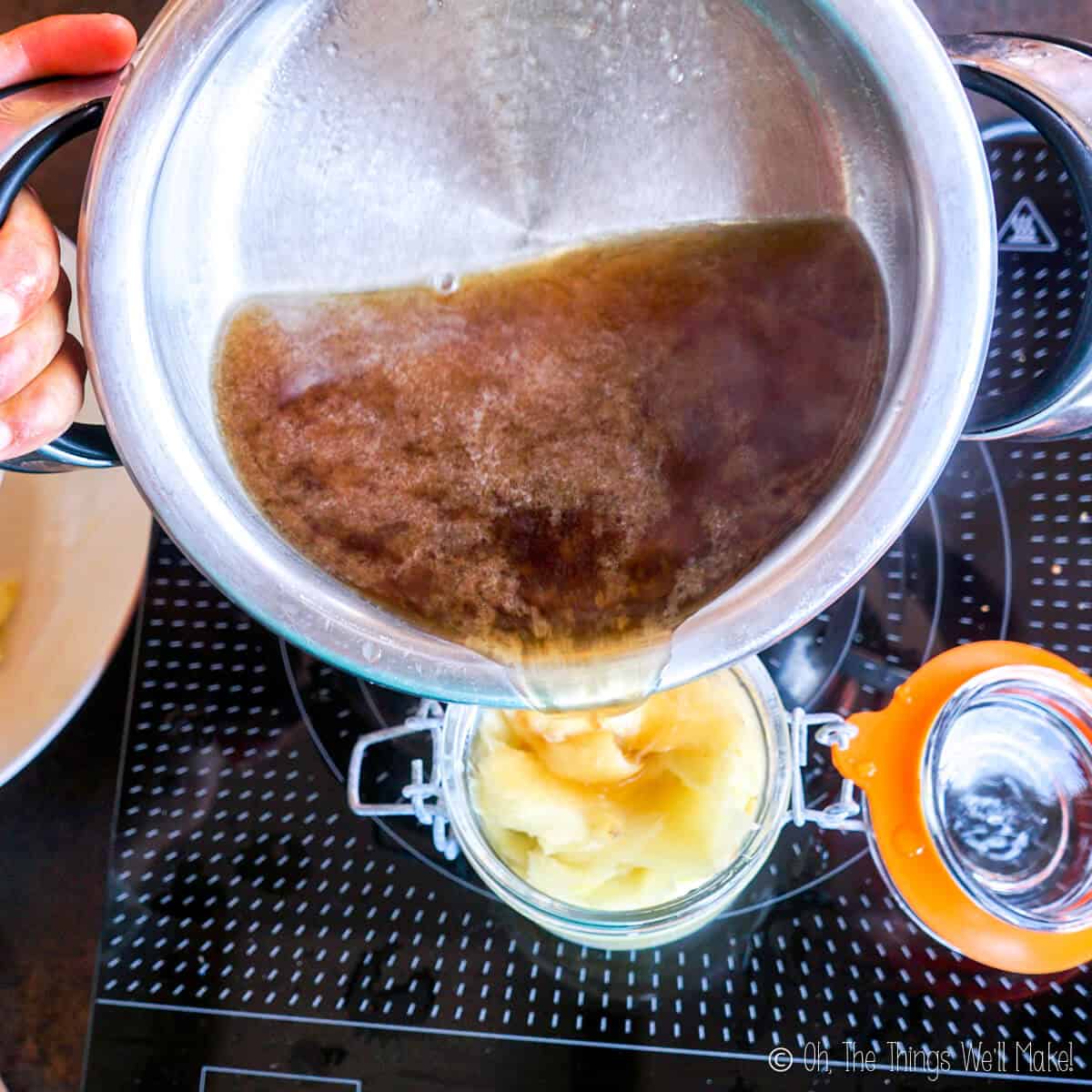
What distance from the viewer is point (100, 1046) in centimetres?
74

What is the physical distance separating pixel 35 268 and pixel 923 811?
2.10 feet

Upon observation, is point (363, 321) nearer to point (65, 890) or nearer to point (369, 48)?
point (369, 48)

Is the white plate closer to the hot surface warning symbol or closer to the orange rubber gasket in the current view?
the orange rubber gasket

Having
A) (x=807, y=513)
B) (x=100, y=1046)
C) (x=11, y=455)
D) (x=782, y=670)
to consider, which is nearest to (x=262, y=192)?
(x=11, y=455)

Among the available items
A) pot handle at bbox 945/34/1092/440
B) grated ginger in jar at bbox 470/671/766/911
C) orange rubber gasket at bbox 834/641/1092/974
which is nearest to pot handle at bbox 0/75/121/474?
grated ginger in jar at bbox 470/671/766/911

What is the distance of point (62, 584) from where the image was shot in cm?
77

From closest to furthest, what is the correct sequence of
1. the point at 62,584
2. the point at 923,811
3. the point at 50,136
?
the point at 50,136 → the point at 923,811 → the point at 62,584

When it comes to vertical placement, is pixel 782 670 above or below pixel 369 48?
below

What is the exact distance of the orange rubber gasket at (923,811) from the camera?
65 centimetres

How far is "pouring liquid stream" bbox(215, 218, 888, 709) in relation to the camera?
0.50 m

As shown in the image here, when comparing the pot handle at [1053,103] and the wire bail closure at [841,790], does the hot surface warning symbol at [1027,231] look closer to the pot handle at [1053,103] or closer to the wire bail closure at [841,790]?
the pot handle at [1053,103]

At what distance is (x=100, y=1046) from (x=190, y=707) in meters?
0.27

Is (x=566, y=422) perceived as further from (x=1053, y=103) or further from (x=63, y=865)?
(x=63, y=865)

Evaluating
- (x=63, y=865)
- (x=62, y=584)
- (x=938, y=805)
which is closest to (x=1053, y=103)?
(x=938, y=805)
